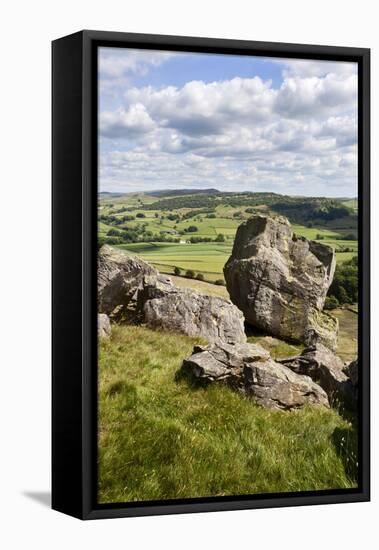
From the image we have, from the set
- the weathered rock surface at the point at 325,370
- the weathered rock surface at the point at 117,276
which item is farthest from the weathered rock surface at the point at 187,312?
the weathered rock surface at the point at 325,370

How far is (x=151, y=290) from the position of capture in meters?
13.3

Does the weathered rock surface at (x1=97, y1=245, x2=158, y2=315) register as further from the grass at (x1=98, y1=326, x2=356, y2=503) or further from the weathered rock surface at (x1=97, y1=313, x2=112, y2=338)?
the grass at (x1=98, y1=326, x2=356, y2=503)

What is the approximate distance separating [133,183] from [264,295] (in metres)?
2.00

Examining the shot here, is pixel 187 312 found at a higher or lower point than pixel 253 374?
higher

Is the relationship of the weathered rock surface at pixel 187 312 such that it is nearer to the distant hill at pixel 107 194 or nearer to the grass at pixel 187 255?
the grass at pixel 187 255

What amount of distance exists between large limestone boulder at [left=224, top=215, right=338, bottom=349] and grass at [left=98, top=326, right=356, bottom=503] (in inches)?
32.9

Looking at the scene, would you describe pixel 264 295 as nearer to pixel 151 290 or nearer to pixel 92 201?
pixel 151 290

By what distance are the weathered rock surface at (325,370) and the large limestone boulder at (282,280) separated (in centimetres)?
12

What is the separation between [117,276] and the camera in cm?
1296

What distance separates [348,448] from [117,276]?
3092mm

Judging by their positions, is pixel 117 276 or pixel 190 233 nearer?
pixel 117 276

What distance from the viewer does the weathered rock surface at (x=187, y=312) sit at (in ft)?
43.7

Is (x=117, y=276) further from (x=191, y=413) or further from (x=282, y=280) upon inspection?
(x=282, y=280)

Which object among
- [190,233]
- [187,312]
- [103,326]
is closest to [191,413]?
[187,312]
